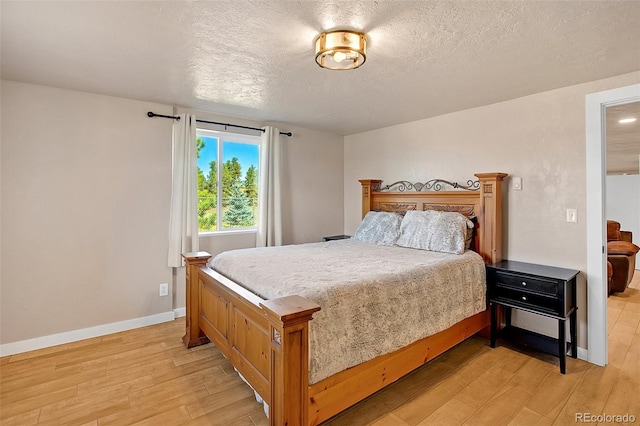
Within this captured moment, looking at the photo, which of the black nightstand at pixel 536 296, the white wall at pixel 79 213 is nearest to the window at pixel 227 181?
the white wall at pixel 79 213

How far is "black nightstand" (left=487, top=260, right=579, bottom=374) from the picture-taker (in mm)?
2445

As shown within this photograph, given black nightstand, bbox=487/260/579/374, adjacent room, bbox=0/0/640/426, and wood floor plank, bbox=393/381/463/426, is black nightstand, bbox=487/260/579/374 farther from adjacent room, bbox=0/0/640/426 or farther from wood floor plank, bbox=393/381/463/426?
wood floor plank, bbox=393/381/463/426

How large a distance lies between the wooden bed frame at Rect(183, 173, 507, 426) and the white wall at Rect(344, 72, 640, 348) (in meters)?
0.23

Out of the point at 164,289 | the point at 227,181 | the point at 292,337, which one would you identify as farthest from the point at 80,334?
the point at 292,337

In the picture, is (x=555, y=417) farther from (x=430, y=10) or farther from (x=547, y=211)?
(x=430, y=10)

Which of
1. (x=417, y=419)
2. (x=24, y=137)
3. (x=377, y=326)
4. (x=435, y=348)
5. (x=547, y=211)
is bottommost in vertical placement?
(x=417, y=419)

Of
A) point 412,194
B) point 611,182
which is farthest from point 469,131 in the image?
point 611,182

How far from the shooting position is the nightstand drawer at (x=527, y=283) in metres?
2.49

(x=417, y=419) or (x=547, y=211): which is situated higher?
(x=547, y=211)

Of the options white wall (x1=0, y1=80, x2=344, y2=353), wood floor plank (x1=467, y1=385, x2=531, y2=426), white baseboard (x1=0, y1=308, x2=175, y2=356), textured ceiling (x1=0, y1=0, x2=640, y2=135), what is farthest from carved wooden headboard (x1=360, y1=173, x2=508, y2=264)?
white baseboard (x1=0, y1=308, x2=175, y2=356)

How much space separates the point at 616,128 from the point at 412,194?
285cm

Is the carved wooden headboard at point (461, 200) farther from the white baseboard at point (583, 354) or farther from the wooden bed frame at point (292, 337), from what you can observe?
the white baseboard at point (583, 354)

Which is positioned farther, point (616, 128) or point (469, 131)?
point (616, 128)

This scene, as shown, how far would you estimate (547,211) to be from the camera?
288 cm
